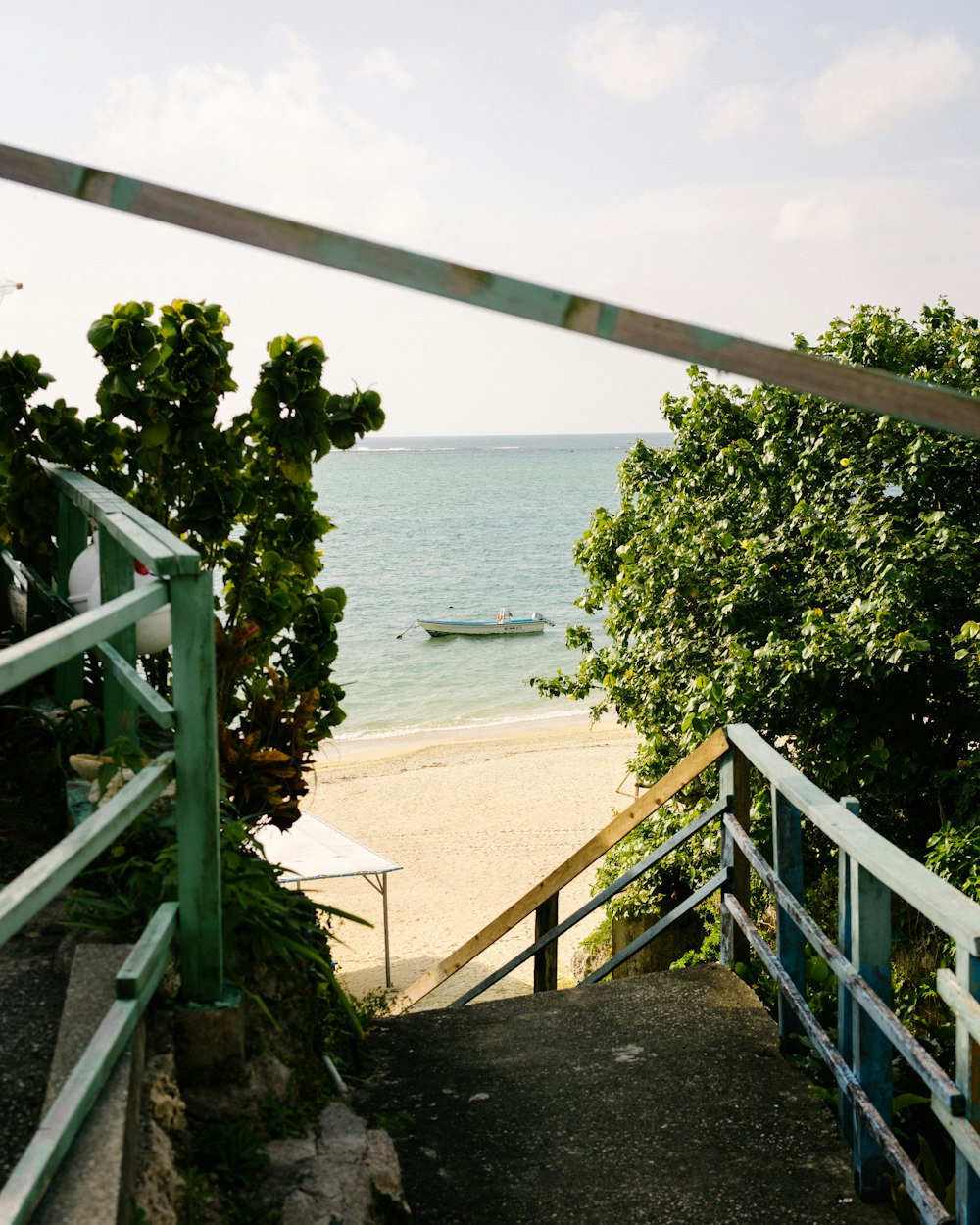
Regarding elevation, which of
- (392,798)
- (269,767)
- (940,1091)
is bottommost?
(392,798)

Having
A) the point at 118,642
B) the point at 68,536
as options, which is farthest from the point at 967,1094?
the point at 68,536

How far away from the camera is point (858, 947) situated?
9.06 feet

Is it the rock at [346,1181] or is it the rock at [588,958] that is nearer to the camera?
the rock at [346,1181]

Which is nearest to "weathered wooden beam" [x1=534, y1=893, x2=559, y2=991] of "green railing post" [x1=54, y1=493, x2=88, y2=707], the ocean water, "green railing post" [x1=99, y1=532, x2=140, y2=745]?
"green railing post" [x1=54, y1=493, x2=88, y2=707]

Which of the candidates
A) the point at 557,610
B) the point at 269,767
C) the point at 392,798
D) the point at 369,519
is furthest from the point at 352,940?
the point at 369,519

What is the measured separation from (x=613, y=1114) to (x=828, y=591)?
635cm

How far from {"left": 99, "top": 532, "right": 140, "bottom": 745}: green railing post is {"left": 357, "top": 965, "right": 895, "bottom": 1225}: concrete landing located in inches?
49.6

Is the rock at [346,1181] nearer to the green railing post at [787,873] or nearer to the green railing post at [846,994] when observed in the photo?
the green railing post at [846,994]

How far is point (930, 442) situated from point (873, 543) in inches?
36.3

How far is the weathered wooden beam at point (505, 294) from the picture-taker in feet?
4.43

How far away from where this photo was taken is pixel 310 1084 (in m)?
2.91

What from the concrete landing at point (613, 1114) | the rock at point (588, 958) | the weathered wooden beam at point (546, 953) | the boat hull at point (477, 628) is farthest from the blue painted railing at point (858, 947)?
the boat hull at point (477, 628)

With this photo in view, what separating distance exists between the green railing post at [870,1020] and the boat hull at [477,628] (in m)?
41.0

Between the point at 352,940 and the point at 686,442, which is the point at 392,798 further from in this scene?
the point at 686,442
